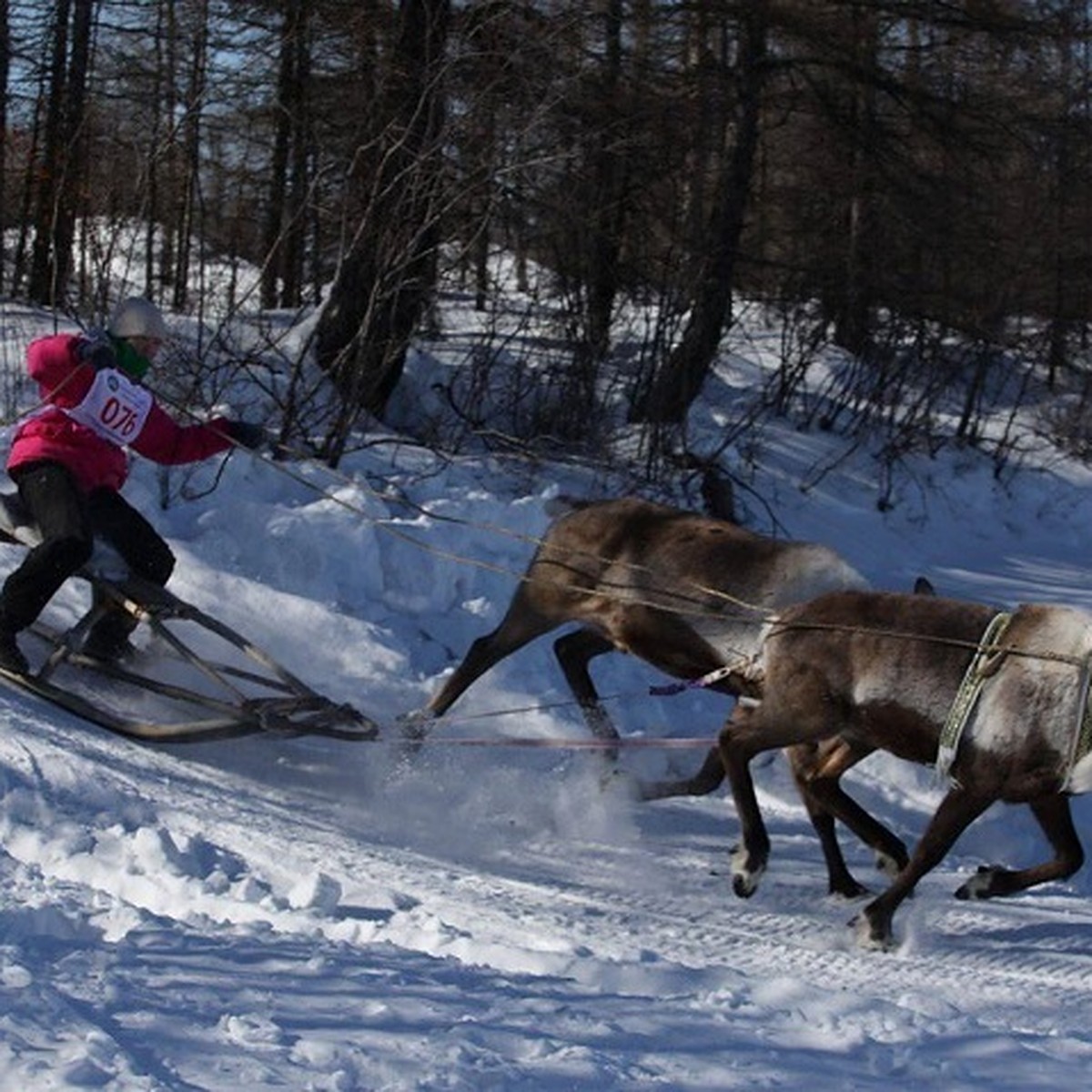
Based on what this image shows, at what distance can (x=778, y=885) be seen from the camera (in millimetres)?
6574

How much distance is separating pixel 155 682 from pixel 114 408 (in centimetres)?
119

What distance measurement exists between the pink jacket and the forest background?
11.0 ft

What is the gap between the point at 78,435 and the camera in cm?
685

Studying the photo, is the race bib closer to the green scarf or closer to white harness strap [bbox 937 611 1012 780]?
the green scarf

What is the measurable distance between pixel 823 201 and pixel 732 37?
272 cm

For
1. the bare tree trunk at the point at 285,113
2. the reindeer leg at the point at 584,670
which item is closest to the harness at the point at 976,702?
the reindeer leg at the point at 584,670

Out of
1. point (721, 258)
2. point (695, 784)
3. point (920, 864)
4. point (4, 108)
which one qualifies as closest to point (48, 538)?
point (695, 784)

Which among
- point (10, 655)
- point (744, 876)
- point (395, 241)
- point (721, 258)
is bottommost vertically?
point (744, 876)

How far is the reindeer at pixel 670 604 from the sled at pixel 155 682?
753 mm

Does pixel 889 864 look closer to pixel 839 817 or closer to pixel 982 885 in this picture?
pixel 839 817

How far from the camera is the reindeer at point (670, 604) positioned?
6734 millimetres

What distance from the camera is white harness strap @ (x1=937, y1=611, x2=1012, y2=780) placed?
5.77 metres

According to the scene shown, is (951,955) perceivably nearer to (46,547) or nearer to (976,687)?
(976,687)

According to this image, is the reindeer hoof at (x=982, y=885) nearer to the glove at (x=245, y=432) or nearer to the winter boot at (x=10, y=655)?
the glove at (x=245, y=432)
